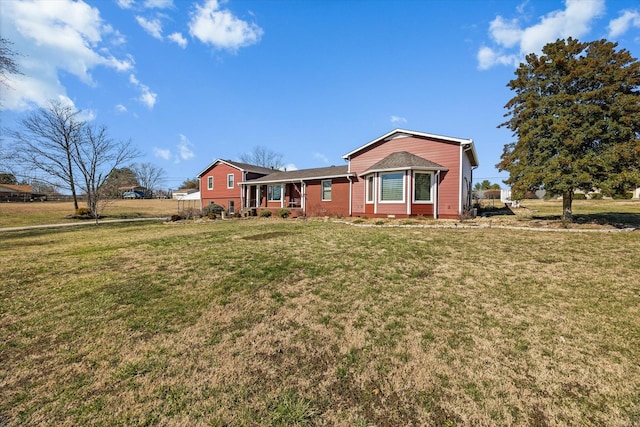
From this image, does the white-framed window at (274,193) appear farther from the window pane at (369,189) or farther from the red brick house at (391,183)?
the window pane at (369,189)

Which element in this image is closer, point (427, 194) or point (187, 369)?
point (187, 369)

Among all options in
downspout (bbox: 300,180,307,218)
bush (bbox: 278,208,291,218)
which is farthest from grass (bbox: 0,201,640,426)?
downspout (bbox: 300,180,307,218)

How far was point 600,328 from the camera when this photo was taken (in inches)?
149

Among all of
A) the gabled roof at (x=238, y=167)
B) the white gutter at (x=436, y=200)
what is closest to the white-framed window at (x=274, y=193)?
the gabled roof at (x=238, y=167)

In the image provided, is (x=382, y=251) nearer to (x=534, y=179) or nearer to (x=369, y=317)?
(x=369, y=317)

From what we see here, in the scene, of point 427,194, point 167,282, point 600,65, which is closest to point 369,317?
point 167,282

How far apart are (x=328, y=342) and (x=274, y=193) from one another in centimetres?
2216

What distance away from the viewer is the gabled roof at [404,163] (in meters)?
15.3

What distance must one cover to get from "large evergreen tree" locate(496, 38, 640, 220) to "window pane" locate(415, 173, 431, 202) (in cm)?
415

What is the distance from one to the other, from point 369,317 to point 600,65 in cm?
1434

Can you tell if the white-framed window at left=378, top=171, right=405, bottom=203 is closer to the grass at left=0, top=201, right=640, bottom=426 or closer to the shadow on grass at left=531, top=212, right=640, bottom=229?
the shadow on grass at left=531, top=212, right=640, bottom=229

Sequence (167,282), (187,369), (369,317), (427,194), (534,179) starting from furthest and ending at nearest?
1. (427,194)
2. (534,179)
3. (167,282)
4. (369,317)
5. (187,369)

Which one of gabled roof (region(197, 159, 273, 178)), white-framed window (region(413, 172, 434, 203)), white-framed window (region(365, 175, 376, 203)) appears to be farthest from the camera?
gabled roof (region(197, 159, 273, 178))

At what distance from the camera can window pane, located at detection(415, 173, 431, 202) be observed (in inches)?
624
